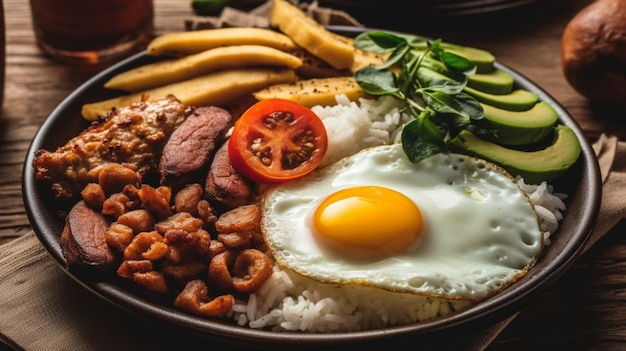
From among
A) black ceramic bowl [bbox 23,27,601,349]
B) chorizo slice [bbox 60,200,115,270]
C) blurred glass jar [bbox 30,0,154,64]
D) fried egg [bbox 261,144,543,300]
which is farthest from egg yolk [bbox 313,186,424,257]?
blurred glass jar [bbox 30,0,154,64]

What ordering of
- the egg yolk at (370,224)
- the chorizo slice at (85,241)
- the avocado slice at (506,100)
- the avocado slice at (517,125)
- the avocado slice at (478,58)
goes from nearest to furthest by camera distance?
the chorizo slice at (85,241)
the egg yolk at (370,224)
the avocado slice at (517,125)
the avocado slice at (506,100)
the avocado slice at (478,58)

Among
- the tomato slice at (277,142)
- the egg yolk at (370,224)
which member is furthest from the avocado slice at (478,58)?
the egg yolk at (370,224)

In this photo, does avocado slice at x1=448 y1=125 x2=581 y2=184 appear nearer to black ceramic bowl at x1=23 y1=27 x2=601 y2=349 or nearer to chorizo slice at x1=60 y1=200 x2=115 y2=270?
black ceramic bowl at x1=23 y1=27 x2=601 y2=349

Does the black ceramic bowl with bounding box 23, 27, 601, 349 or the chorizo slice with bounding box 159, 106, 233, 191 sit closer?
the black ceramic bowl with bounding box 23, 27, 601, 349

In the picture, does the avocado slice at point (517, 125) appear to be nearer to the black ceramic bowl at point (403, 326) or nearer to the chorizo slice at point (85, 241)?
the black ceramic bowl at point (403, 326)

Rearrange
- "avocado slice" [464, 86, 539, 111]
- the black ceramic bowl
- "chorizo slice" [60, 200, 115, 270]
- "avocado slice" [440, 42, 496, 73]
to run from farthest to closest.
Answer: "avocado slice" [440, 42, 496, 73] < "avocado slice" [464, 86, 539, 111] < "chorizo slice" [60, 200, 115, 270] < the black ceramic bowl

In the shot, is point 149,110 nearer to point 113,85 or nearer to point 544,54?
point 113,85

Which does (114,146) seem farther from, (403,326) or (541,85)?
(541,85)
